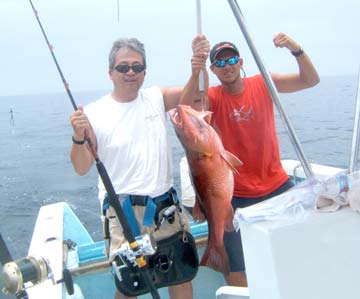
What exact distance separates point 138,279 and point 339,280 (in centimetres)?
172

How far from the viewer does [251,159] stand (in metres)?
3.30

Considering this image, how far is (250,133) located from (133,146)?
909mm

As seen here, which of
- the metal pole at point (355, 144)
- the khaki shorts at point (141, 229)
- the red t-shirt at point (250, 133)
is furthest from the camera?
the red t-shirt at point (250, 133)

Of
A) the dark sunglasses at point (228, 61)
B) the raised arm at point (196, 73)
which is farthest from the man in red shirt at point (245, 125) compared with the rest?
the raised arm at point (196, 73)

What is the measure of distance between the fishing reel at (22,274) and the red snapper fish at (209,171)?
1.01 metres

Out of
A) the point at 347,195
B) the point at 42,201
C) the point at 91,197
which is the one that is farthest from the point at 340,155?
the point at 347,195

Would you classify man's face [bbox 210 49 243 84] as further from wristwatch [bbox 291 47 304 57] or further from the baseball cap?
wristwatch [bbox 291 47 304 57]

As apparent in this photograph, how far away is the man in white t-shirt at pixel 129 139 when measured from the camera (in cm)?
284

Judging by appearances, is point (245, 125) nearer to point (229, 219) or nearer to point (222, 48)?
point (222, 48)

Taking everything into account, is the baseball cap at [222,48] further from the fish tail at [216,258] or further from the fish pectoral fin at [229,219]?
the fish tail at [216,258]

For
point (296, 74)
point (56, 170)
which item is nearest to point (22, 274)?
point (296, 74)

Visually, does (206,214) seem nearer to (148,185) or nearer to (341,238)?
(148,185)

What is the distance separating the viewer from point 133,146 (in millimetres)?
2844

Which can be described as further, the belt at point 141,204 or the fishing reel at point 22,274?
the belt at point 141,204
